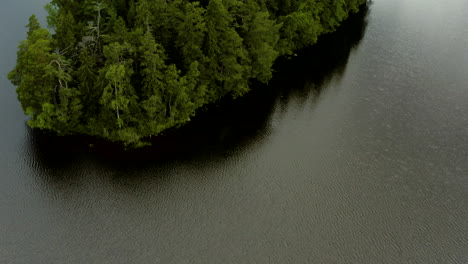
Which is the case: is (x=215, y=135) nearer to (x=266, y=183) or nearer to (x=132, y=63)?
(x=266, y=183)

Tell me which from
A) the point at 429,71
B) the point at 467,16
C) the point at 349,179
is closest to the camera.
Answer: the point at 349,179

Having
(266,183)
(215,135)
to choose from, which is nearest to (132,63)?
(215,135)

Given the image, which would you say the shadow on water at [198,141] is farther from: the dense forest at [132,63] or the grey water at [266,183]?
the dense forest at [132,63]

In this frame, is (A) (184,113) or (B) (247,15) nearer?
(A) (184,113)

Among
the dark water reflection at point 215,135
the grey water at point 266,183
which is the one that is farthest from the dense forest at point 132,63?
the grey water at point 266,183

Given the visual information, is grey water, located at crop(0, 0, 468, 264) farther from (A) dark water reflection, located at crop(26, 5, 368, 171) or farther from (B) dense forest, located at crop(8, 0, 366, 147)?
(B) dense forest, located at crop(8, 0, 366, 147)

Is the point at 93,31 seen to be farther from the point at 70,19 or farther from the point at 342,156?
the point at 342,156

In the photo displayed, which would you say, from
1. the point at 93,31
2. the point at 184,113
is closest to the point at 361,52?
the point at 184,113
